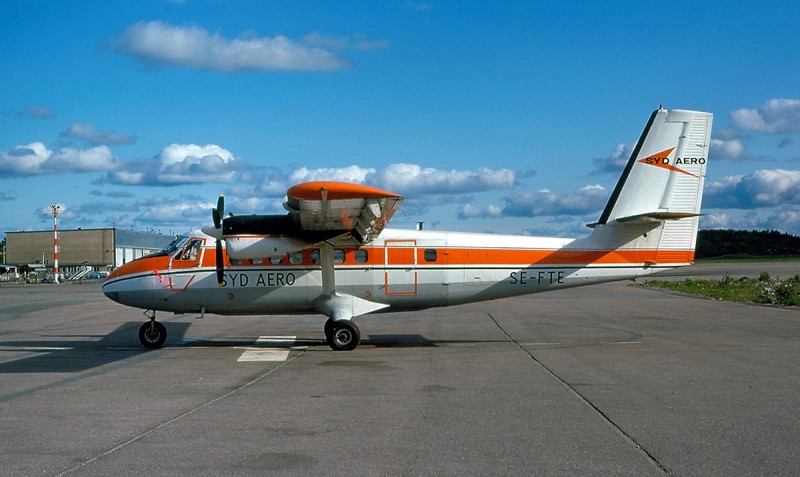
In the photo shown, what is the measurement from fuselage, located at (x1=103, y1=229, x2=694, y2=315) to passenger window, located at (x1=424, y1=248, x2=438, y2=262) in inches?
1.0

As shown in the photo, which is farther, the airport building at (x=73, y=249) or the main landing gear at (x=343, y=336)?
the airport building at (x=73, y=249)

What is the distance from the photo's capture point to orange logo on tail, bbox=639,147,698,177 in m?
17.2

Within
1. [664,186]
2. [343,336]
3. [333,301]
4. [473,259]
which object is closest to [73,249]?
[333,301]

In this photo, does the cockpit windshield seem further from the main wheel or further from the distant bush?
the distant bush

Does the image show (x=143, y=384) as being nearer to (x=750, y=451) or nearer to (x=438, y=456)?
(x=438, y=456)

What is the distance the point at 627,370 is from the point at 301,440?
24.0ft


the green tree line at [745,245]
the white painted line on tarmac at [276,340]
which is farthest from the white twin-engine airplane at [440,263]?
the green tree line at [745,245]

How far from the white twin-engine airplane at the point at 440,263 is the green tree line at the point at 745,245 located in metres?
122

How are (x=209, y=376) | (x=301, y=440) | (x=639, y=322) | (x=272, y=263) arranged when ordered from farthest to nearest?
(x=639, y=322) < (x=272, y=263) < (x=209, y=376) < (x=301, y=440)

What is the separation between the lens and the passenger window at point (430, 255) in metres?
17.3

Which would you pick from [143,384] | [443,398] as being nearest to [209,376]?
[143,384]

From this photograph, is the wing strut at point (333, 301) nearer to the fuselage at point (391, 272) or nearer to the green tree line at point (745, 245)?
the fuselage at point (391, 272)

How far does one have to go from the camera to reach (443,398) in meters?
10.2

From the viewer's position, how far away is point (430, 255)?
17281 mm
